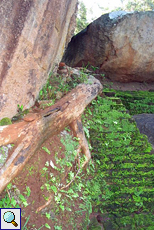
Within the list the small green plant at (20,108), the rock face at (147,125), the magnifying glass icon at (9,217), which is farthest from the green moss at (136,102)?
the magnifying glass icon at (9,217)

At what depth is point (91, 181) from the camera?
391 cm

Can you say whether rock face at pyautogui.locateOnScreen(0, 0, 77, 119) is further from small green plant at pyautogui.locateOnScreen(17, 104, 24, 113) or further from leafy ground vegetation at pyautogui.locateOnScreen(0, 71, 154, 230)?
leafy ground vegetation at pyautogui.locateOnScreen(0, 71, 154, 230)

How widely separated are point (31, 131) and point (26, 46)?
1365 millimetres

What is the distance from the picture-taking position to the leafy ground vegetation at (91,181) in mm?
2984

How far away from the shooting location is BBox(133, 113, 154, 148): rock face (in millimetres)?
5512

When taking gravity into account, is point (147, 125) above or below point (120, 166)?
above

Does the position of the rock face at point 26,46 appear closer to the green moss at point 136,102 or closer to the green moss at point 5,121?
the green moss at point 5,121

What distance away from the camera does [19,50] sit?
141 inches

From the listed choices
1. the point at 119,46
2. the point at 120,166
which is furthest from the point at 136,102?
the point at 120,166

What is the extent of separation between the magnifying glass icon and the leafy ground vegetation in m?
0.12

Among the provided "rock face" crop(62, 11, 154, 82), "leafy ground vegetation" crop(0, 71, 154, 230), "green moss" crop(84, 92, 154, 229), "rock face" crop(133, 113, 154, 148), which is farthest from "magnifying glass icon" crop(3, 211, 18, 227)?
"rock face" crop(62, 11, 154, 82)

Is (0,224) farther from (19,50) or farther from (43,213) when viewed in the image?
(19,50)

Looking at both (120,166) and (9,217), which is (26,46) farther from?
(120,166)

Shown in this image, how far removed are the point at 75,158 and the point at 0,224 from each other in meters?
1.62
